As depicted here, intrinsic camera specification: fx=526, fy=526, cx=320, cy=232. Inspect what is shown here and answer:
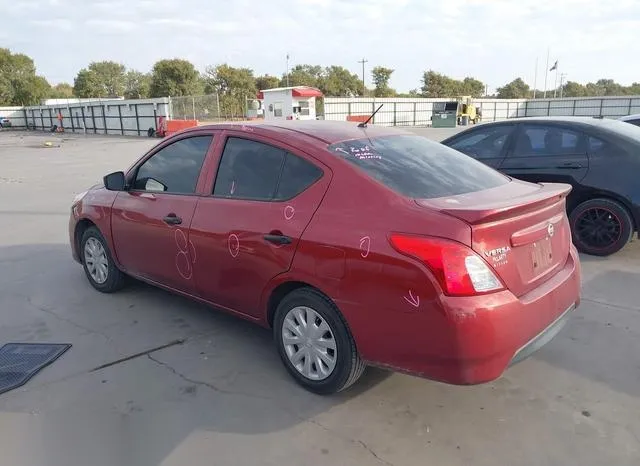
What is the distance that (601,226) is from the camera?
597 centimetres

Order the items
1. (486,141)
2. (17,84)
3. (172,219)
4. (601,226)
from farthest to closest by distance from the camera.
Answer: (17,84) → (486,141) → (601,226) → (172,219)

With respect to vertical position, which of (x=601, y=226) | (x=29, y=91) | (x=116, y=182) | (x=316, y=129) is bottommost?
(x=601, y=226)

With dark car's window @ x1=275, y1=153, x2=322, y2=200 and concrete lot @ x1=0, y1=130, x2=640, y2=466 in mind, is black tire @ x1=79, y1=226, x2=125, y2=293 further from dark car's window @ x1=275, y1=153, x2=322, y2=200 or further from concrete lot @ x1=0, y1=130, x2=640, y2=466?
dark car's window @ x1=275, y1=153, x2=322, y2=200

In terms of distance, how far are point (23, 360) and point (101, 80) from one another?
90.2 meters

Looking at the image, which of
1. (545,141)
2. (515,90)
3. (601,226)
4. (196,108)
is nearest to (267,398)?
(601,226)

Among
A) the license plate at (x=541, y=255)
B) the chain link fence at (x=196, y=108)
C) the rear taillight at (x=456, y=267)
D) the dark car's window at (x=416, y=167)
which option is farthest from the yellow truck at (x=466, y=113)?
the rear taillight at (x=456, y=267)

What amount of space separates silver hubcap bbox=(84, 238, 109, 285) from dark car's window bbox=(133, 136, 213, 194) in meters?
0.89

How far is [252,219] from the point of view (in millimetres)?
3445

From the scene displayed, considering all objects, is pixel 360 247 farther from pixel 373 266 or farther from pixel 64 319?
pixel 64 319

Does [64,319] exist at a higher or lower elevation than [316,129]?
lower

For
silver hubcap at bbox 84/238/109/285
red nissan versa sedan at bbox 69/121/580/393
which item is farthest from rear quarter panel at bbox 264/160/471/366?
silver hubcap at bbox 84/238/109/285

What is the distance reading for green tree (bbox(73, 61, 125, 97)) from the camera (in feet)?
265

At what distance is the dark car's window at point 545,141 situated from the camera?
616cm

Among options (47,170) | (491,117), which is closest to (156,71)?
(491,117)
